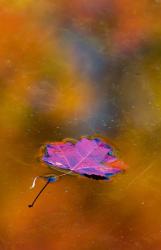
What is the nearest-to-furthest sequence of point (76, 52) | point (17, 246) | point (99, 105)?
1. point (17, 246)
2. point (99, 105)
3. point (76, 52)

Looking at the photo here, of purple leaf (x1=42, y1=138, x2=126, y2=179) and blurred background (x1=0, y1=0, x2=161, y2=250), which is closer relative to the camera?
blurred background (x1=0, y1=0, x2=161, y2=250)

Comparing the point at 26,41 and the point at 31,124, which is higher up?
the point at 26,41

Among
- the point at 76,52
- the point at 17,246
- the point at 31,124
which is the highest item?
the point at 76,52

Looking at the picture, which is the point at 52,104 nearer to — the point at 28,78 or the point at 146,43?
the point at 28,78

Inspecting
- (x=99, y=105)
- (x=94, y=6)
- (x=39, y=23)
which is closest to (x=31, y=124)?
(x=99, y=105)

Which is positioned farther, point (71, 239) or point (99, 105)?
point (99, 105)

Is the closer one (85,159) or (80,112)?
(85,159)

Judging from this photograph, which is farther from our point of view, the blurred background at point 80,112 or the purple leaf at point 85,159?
the purple leaf at point 85,159

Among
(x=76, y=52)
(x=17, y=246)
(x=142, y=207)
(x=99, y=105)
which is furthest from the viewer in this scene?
(x=76, y=52)
